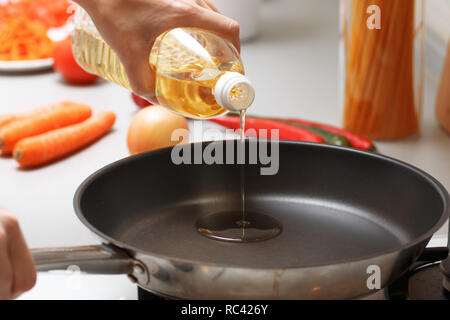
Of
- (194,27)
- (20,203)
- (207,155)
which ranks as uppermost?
(194,27)

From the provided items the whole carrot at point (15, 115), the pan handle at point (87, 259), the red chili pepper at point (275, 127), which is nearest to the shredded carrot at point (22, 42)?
the whole carrot at point (15, 115)

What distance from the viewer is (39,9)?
1.96m

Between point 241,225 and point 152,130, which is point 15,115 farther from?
point 241,225

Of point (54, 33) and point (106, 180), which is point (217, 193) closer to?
point (106, 180)

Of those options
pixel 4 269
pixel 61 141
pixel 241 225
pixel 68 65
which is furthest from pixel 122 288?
pixel 68 65

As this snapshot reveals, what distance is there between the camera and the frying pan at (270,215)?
58cm

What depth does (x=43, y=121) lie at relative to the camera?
4.49 feet

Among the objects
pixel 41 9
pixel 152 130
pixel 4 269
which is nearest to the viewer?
pixel 4 269

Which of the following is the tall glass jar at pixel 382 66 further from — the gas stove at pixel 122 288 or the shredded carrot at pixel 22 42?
the shredded carrot at pixel 22 42

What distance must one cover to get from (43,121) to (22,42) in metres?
0.52

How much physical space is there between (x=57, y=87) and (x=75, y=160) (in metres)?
0.41

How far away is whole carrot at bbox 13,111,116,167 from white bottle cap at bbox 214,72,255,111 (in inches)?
24.3

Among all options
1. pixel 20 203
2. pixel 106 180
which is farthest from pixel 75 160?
pixel 106 180
